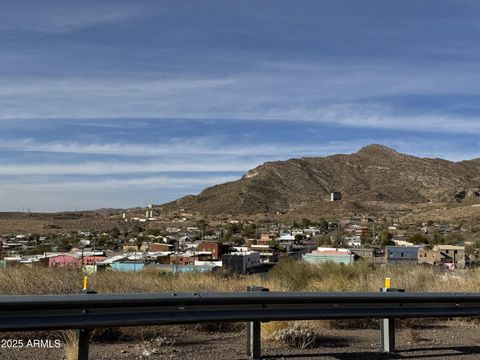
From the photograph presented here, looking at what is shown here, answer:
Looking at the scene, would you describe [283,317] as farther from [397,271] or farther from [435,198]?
[435,198]

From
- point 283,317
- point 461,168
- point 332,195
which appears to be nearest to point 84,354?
point 283,317

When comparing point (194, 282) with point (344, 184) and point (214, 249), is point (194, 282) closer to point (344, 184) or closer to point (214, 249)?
point (214, 249)

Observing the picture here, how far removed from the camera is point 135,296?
728 centimetres

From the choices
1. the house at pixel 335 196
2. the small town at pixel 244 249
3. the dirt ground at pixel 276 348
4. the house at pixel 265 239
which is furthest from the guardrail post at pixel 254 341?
A: the house at pixel 335 196

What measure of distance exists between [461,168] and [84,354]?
16150 cm

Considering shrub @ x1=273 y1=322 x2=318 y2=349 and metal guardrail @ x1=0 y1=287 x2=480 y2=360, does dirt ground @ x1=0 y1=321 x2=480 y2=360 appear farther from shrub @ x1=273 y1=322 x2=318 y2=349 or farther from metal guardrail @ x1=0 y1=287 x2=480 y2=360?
metal guardrail @ x1=0 y1=287 x2=480 y2=360

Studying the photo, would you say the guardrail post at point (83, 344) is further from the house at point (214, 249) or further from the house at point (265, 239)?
the house at point (265, 239)

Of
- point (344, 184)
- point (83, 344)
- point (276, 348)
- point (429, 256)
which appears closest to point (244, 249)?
point (429, 256)

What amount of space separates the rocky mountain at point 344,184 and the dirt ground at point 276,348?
122137 mm

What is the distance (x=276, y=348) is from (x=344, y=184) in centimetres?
14555

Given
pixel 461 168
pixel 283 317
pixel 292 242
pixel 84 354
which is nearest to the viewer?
pixel 84 354

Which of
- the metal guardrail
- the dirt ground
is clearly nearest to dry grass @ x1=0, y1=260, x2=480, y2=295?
the dirt ground

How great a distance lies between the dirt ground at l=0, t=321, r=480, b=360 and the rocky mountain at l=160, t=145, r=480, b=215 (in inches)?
4809

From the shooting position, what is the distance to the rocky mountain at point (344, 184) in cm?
13712
